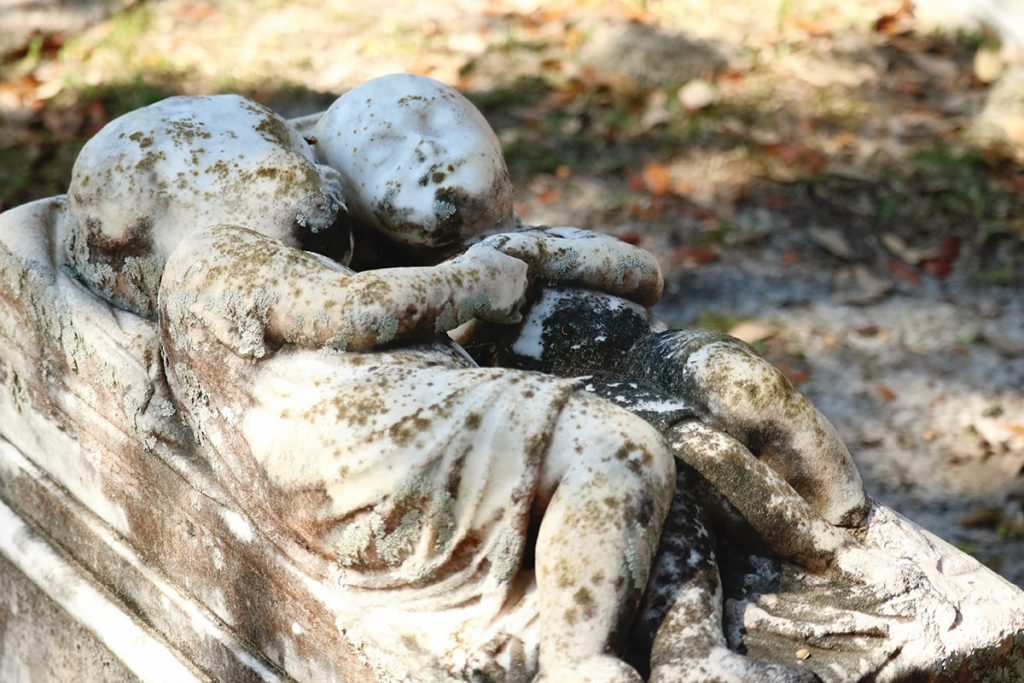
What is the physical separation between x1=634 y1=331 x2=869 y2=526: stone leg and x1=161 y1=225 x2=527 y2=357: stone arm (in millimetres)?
433

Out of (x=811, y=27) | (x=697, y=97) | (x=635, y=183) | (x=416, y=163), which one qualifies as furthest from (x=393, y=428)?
(x=811, y=27)

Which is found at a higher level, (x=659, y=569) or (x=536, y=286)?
(x=536, y=286)

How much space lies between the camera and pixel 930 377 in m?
4.11

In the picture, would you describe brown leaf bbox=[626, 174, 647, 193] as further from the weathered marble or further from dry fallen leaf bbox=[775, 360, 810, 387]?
Result: the weathered marble

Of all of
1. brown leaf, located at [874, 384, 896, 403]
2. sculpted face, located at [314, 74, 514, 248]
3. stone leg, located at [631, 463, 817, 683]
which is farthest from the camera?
brown leaf, located at [874, 384, 896, 403]

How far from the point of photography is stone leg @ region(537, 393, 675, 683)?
73.7 inches

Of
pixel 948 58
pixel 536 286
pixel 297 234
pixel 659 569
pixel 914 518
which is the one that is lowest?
pixel 914 518

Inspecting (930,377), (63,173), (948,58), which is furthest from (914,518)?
(63,173)

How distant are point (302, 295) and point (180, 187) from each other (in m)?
0.41

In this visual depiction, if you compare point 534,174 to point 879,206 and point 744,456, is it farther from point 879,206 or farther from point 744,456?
point 744,456

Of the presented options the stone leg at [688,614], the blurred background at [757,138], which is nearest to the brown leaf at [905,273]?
the blurred background at [757,138]

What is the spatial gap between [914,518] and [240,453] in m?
2.13

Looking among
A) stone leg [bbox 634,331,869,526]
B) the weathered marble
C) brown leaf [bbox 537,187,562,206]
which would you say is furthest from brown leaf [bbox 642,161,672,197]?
stone leg [bbox 634,331,869,526]

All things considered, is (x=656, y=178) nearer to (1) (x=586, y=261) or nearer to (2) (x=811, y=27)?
(2) (x=811, y=27)
